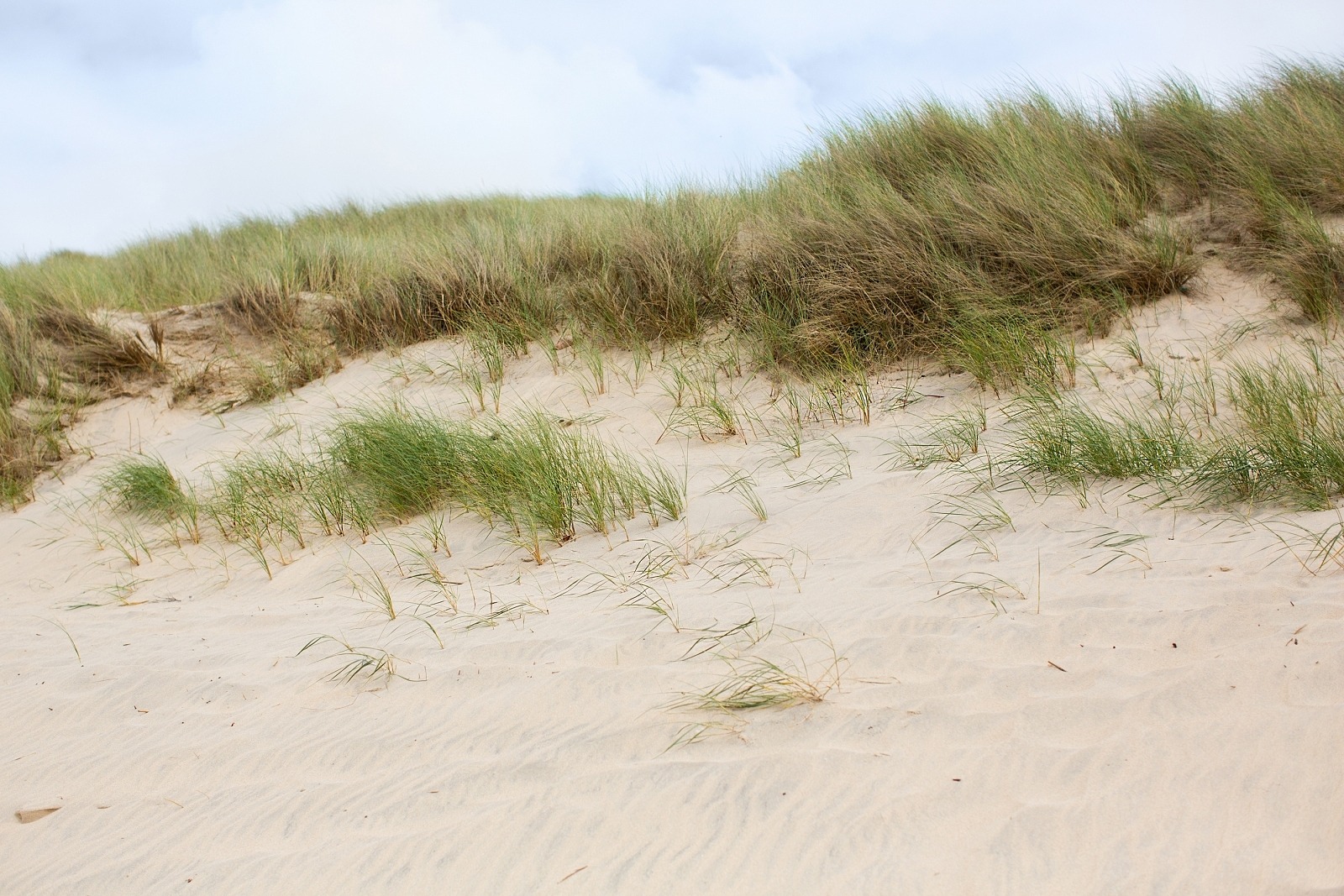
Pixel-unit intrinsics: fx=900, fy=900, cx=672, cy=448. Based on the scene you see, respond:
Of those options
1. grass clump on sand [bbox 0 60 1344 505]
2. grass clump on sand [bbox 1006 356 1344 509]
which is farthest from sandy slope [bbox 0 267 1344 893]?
grass clump on sand [bbox 0 60 1344 505]

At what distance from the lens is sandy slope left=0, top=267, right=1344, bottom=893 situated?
6.52 feet

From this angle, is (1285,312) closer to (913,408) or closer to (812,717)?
(913,408)

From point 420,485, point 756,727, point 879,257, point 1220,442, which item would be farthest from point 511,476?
point 1220,442

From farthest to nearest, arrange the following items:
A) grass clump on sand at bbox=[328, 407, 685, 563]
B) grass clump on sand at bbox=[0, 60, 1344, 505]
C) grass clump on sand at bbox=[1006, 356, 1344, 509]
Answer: grass clump on sand at bbox=[0, 60, 1344, 505], grass clump on sand at bbox=[328, 407, 685, 563], grass clump on sand at bbox=[1006, 356, 1344, 509]

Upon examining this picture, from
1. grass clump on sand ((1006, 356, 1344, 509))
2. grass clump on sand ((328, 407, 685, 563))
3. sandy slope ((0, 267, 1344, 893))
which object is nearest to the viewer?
A: sandy slope ((0, 267, 1344, 893))

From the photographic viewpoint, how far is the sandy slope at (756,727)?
1987 mm

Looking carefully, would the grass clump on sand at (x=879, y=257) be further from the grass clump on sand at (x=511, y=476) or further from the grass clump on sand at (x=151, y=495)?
the grass clump on sand at (x=511, y=476)

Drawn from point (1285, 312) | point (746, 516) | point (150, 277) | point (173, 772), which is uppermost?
point (150, 277)

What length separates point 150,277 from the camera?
9.06m

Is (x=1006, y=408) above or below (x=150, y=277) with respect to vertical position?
Answer: below

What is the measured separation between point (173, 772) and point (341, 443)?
2937mm

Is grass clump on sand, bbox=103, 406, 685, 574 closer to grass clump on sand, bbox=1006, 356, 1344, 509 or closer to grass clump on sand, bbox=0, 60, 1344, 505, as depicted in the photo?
grass clump on sand, bbox=0, 60, 1344, 505

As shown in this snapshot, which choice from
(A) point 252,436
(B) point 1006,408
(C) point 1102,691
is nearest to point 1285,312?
(B) point 1006,408

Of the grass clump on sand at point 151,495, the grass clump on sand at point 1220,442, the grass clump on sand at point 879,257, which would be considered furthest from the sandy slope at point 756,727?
the grass clump on sand at point 879,257
